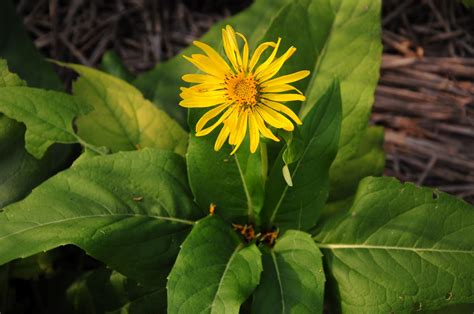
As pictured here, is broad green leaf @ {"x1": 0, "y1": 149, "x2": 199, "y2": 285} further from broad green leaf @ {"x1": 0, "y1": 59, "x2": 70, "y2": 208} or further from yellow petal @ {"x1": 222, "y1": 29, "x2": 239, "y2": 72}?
yellow petal @ {"x1": 222, "y1": 29, "x2": 239, "y2": 72}

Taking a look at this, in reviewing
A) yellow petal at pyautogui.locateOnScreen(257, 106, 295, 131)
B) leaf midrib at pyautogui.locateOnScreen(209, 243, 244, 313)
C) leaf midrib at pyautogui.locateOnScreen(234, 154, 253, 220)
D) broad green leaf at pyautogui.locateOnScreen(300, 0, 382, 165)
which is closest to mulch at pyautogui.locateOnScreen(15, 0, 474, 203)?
broad green leaf at pyautogui.locateOnScreen(300, 0, 382, 165)

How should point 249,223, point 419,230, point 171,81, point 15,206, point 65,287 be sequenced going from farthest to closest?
point 171,81, point 65,287, point 249,223, point 419,230, point 15,206

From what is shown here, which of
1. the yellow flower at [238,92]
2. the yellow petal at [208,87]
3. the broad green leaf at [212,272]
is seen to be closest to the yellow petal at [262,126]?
the yellow flower at [238,92]

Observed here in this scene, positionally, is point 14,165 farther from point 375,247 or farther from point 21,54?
point 375,247

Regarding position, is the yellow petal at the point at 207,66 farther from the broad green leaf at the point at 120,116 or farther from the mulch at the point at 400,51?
the mulch at the point at 400,51

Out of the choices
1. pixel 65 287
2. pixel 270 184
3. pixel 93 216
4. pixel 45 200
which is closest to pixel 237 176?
pixel 270 184

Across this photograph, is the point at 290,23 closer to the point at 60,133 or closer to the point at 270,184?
the point at 270,184
